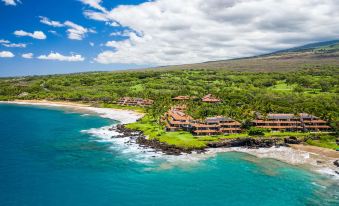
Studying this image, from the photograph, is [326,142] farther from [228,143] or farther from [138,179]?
[138,179]

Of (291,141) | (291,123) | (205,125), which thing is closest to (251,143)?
(291,141)

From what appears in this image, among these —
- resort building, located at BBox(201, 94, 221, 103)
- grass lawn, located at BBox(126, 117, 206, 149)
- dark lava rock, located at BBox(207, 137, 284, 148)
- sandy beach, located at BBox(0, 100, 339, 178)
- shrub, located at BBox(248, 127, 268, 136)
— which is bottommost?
sandy beach, located at BBox(0, 100, 339, 178)

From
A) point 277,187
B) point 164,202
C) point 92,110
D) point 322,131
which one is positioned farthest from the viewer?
point 92,110

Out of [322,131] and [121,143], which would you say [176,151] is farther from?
[322,131]

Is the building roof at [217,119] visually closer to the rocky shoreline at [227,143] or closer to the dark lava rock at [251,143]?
the rocky shoreline at [227,143]

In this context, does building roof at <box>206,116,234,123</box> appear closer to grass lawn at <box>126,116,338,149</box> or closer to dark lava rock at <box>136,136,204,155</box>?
grass lawn at <box>126,116,338,149</box>

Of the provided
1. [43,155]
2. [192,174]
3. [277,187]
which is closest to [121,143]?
[43,155]

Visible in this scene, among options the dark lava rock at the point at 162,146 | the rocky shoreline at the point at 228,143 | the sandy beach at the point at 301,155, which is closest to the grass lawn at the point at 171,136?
the dark lava rock at the point at 162,146

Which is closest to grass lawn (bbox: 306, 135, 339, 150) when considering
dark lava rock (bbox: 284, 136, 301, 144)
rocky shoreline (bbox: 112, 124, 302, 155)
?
dark lava rock (bbox: 284, 136, 301, 144)

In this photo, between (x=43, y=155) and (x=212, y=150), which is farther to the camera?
(x=212, y=150)
